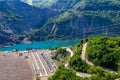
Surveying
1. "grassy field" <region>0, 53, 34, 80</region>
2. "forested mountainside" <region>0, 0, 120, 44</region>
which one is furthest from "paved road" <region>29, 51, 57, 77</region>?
"forested mountainside" <region>0, 0, 120, 44</region>

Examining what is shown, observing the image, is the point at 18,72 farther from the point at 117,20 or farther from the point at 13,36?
the point at 117,20

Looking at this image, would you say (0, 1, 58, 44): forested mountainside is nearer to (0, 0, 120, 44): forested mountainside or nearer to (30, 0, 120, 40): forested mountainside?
(0, 0, 120, 44): forested mountainside

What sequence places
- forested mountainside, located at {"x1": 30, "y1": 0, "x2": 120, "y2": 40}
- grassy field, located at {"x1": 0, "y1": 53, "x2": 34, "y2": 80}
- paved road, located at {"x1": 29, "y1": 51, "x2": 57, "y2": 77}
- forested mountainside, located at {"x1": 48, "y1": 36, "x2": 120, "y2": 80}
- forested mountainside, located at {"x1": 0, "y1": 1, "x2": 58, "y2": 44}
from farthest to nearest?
forested mountainside, located at {"x1": 30, "y1": 0, "x2": 120, "y2": 40} → forested mountainside, located at {"x1": 0, "y1": 1, "x2": 58, "y2": 44} → paved road, located at {"x1": 29, "y1": 51, "x2": 57, "y2": 77} → grassy field, located at {"x1": 0, "y1": 53, "x2": 34, "y2": 80} → forested mountainside, located at {"x1": 48, "y1": 36, "x2": 120, "y2": 80}

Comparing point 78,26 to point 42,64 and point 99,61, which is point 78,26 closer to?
point 42,64

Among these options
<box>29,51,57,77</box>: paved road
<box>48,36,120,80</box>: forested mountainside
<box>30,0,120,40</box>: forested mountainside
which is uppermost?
<box>48,36,120,80</box>: forested mountainside

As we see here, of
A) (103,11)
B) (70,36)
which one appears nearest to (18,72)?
(70,36)

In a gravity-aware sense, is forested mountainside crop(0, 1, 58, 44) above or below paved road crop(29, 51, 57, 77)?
→ below
